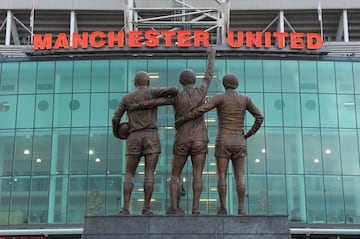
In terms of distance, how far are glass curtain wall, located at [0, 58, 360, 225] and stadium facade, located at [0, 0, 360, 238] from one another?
0.06m

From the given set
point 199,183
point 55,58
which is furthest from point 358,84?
point 199,183

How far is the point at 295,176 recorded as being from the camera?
3369cm

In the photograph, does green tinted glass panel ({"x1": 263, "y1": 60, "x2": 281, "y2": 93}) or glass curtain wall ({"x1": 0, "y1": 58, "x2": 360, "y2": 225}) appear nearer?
glass curtain wall ({"x1": 0, "y1": 58, "x2": 360, "y2": 225})

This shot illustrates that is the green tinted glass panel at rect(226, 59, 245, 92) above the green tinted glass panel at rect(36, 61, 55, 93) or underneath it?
above

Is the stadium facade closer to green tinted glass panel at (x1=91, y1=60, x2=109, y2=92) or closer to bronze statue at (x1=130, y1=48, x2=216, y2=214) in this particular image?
green tinted glass panel at (x1=91, y1=60, x2=109, y2=92)

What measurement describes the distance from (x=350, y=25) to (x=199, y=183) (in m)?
41.4

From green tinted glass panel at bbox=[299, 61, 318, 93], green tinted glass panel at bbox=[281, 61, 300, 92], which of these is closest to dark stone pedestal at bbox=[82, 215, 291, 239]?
green tinted glass panel at bbox=[281, 61, 300, 92]

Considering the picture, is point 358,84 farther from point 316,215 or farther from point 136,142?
point 136,142

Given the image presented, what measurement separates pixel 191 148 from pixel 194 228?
2004mm

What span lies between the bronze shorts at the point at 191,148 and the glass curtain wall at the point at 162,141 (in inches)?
759

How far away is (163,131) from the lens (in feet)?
112

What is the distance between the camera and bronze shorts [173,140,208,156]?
13.5 meters

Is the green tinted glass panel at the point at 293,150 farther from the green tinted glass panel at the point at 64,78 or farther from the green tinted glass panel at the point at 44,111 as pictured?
the green tinted glass panel at the point at 44,111

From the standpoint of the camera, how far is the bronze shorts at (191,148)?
13.5m
